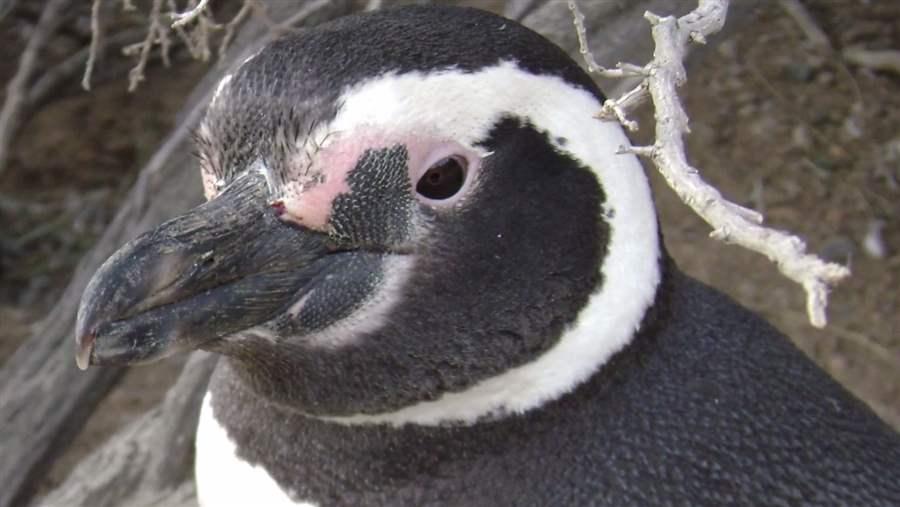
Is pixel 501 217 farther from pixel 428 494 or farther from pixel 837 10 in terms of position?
pixel 837 10

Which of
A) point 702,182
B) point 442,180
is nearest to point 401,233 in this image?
point 442,180

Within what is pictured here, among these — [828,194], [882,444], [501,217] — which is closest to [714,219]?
[501,217]

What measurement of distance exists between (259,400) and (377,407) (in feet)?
0.61

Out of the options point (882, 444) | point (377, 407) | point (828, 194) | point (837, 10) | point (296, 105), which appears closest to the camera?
point (296, 105)

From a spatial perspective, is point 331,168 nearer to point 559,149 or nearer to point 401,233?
point 401,233

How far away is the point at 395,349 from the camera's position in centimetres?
105

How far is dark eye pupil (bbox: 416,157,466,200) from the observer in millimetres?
995

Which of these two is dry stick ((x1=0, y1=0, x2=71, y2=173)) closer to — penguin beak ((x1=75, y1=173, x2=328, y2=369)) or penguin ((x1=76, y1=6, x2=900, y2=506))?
penguin ((x1=76, y1=6, x2=900, y2=506))

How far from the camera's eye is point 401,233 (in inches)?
39.4

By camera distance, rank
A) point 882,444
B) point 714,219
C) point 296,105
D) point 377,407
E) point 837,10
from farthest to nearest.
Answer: point 837,10 → point 882,444 → point 377,407 → point 296,105 → point 714,219

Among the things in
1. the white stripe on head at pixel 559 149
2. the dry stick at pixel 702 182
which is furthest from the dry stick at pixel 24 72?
the dry stick at pixel 702 182

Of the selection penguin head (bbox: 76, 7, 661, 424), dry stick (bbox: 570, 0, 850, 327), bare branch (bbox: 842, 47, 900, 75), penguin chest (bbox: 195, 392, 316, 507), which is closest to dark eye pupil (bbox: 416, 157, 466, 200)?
penguin head (bbox: 76, 7, 661, 424)

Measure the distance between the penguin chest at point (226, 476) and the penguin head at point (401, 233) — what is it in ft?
0.53

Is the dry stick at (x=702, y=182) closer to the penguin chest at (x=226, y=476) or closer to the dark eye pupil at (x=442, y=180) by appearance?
the dark eye pupil at (x=442, y=180)
